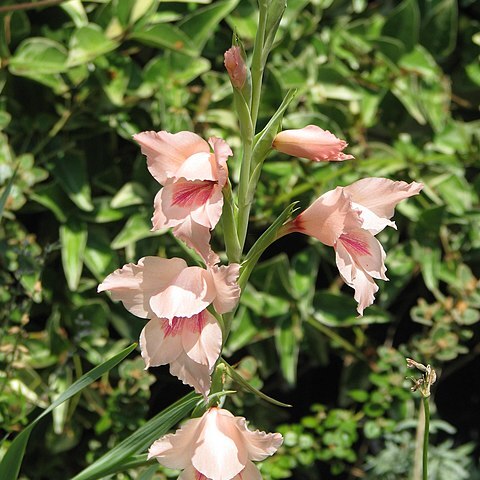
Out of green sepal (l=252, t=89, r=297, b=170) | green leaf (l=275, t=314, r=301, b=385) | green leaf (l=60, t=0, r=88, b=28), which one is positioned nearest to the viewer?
green sepal (l=252, t=89, r=297, b=170)

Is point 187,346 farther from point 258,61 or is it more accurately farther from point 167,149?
point 258,61

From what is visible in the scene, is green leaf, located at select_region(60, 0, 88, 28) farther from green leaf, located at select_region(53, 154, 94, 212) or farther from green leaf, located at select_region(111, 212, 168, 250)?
green leaf, located at select_region(111, 212, 168, 250)

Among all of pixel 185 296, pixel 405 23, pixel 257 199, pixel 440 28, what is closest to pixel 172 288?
pixel 185 296

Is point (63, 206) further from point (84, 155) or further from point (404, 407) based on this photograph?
point (404, 407)

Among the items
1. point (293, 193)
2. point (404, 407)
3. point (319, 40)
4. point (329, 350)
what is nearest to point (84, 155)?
point (293, 193)

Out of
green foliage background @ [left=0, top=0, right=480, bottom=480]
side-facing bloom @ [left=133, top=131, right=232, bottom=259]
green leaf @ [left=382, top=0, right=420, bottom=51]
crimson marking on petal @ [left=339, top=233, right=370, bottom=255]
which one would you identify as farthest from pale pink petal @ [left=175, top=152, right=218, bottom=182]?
green leaf @ [left=382, top=0, right=420, bottom=51]

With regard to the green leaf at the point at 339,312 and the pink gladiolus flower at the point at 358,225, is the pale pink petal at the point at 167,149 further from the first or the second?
the green leaf at the point at 339,312
